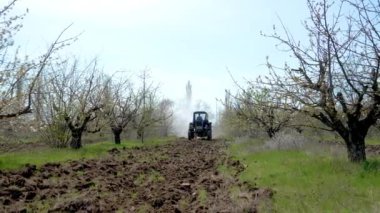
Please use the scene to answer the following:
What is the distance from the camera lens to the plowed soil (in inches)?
340

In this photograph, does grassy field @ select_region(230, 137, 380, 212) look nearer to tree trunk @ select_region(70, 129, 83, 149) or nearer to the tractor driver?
tree trunk @ select_region(70, 129, 83, 149)

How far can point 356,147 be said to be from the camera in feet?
46.6

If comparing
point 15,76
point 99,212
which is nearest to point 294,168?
point 99,212

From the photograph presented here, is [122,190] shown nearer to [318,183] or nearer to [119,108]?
[318,183]

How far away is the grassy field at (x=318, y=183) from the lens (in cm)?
815

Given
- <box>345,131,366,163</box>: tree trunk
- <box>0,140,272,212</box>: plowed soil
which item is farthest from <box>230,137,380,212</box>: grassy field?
<box>345,131,366,163</box>: tree trunk

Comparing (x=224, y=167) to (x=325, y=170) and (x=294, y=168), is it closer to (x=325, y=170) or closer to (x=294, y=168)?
(x=294, y=168)

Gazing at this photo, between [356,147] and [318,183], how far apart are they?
426 cm

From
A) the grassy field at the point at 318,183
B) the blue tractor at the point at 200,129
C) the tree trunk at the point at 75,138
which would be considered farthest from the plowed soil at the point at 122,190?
the blue tractor at the point at 200,129

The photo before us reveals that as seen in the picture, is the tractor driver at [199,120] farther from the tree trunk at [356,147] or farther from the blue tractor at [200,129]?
the tree trunk at [356,147]

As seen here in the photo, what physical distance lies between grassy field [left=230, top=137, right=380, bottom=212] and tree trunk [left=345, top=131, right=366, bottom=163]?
2.30 ft

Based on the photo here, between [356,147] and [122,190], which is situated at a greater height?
[356,147]

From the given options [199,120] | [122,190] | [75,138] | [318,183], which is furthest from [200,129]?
[318,183]

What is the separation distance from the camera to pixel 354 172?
11727 mm
